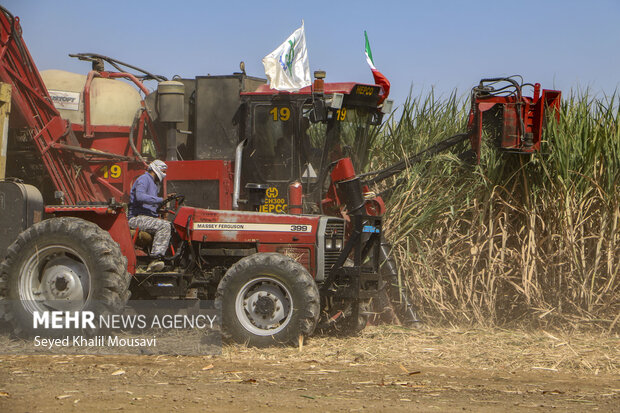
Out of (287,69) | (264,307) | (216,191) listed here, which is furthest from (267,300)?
(287,69)

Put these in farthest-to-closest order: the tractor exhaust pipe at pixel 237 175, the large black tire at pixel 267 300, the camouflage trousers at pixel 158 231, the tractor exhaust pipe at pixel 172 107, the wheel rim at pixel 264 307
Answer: the tractor exhaust pipe at pixel 172 107 < the tractor exhaust pipe at pixel 237 175 < the camouflage trousers at pixel 158 231 < the wheel rim at pixel 264 307 < the large black tire at pixel 267 300

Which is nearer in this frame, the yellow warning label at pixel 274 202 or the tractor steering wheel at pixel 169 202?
the tractor steering wheel at pixel 169 202

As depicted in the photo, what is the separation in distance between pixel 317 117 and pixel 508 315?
3320mm

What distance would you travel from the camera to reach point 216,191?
8.77 metres

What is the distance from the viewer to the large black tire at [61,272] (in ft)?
24.9

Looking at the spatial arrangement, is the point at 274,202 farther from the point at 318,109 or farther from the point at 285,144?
the point at 318,109

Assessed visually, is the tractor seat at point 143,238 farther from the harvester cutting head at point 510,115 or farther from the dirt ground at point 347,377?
the harvester cutting head at point 510,115

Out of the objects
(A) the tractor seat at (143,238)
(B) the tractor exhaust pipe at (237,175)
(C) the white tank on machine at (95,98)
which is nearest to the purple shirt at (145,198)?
(A) the tractor seat at (143,238)

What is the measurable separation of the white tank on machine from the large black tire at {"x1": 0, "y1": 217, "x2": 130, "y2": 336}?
315 centimetres

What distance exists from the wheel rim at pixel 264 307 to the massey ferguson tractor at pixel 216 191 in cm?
1

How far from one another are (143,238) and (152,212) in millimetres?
320

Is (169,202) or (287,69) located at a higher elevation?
(287,69)

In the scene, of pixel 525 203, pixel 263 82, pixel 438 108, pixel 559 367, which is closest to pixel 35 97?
pixel 263 82

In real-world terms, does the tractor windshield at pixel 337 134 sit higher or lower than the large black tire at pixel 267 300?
higher
